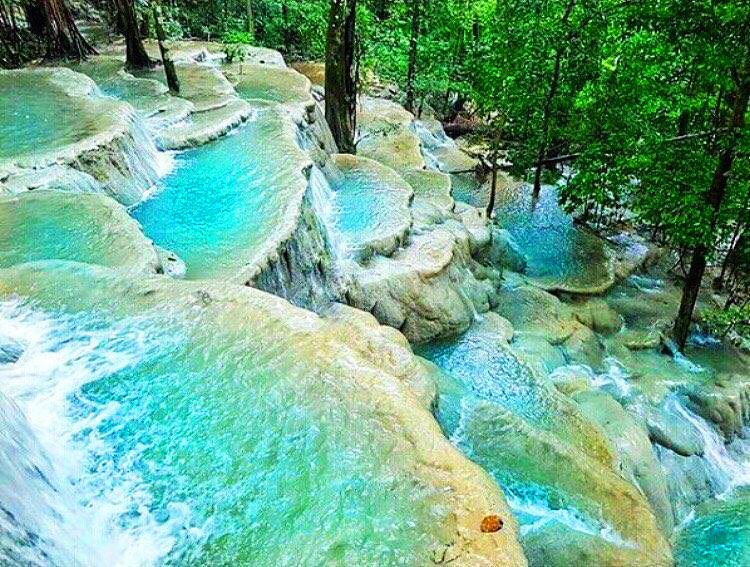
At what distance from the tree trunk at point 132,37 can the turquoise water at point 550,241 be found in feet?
26.7

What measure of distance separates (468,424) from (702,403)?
4368 mm

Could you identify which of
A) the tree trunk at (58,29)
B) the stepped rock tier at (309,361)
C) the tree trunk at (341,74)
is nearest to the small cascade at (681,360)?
the stepped rock tier at (309,361)

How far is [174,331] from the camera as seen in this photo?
4.70m

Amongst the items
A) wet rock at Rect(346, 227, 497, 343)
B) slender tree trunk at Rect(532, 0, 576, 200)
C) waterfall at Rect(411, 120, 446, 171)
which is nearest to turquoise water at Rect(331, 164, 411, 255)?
wet rock at Rect(346, 227, 497, 343)

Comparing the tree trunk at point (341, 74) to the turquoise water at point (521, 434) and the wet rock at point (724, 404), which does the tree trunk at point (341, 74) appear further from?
the wet rock at point (724, 404)

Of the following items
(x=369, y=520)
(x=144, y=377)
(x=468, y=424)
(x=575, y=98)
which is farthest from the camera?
(x=575, y=98)

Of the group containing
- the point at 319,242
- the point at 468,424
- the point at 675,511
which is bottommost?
the point at 675,511

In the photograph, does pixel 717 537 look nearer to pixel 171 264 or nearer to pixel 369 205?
pixel 369 205

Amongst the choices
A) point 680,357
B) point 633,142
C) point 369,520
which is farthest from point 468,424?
point 633,142

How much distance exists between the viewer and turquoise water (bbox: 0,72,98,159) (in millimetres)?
7867

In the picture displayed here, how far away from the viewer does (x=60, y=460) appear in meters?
3.79

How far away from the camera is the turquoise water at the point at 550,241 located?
11250 mm

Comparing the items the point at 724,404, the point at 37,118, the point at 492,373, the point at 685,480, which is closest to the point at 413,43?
the point at 37,118

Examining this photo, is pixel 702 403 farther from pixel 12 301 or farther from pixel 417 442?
pixel 12 301
